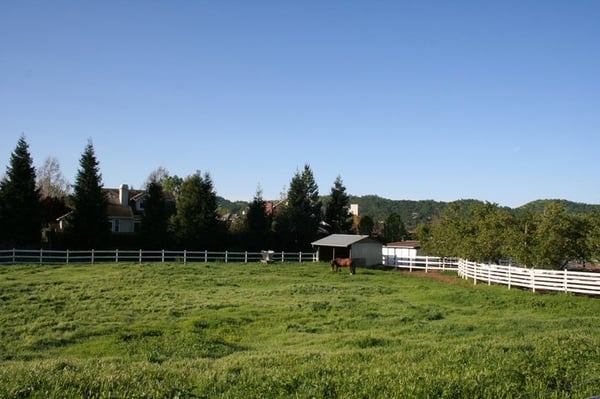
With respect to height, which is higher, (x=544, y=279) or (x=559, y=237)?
(x=559, y=237)

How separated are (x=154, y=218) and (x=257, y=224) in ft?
33.2

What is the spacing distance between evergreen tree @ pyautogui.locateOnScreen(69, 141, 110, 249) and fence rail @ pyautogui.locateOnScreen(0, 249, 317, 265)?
2.69 m

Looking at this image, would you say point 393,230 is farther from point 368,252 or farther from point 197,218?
point 197,218

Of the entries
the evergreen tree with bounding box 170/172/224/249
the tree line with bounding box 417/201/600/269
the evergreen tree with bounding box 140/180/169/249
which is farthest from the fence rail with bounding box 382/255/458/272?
the evergreen tree with bounding box 140/180/169/249

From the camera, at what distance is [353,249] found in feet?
150

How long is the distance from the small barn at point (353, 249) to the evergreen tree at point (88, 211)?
60.4 feet

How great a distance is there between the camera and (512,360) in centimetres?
754

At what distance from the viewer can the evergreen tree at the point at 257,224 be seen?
53.4 meters

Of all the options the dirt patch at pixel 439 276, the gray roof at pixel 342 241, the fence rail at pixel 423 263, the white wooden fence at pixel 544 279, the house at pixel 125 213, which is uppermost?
the house at pixel 125 213

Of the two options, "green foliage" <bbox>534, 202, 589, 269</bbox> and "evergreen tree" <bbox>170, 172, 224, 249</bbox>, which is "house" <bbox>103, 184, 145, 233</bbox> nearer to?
"evergreen tree" <bbox>170, 172, 224, 249</bbox>

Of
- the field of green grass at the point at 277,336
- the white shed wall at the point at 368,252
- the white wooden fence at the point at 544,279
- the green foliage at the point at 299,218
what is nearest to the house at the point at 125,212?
the green foliage at the point at 299,218

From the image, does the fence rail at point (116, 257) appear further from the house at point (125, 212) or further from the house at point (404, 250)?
the house at point (125, 212)

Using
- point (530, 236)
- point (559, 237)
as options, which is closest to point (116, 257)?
point (530, 236)

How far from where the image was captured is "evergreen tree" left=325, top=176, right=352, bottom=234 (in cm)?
6328
